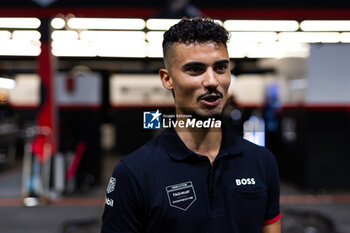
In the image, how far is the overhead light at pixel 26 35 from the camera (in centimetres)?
501

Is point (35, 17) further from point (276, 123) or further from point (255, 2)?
point (276, 123)

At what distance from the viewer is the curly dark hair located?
79cm

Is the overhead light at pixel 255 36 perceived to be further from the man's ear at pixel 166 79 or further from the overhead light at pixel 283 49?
the man's ear at pixel 166 79

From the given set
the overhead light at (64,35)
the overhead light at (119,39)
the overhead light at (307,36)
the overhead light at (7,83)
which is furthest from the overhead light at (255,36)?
the overhead light at (7,83)

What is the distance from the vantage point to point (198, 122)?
0.86 meters

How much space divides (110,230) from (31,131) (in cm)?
441

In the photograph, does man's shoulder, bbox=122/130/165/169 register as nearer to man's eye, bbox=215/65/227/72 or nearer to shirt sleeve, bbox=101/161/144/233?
shirt sleeve, bbox=101/161/144/233

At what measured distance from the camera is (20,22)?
195 inches

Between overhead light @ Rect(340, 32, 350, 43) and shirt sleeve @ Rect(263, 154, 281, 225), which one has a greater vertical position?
overhead light @ Rect(340, 32, 350, 43)

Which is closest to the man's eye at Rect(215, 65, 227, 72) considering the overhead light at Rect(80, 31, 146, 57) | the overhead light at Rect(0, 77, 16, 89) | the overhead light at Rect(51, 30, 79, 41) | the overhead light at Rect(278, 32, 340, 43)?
the overhead light at Rect(80, 31, 146, 57)

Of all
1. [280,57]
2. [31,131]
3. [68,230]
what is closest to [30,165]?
[31,131]

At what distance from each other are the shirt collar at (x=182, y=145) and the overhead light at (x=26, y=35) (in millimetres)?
4659

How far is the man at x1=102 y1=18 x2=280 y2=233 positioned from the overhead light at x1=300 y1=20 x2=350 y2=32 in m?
4.59

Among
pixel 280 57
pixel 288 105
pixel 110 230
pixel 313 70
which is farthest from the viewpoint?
pixel 280 57
